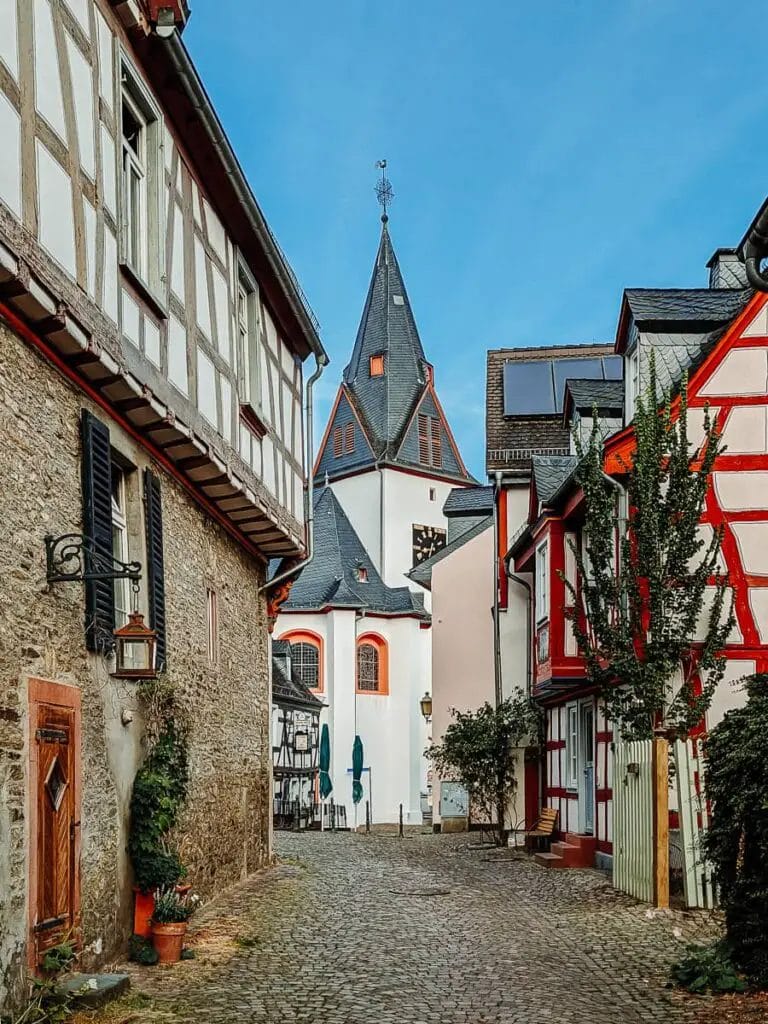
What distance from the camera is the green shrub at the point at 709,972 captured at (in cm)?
850

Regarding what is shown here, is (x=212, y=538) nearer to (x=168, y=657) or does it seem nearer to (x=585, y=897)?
(x=168, y=657)

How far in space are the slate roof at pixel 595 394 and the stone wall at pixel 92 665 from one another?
8.01 meters

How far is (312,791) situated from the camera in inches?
1709

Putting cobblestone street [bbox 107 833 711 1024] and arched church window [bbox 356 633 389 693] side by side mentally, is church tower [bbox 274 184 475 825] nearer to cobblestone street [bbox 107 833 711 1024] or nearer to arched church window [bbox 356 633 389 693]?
arched church window [bbox 356 633 389 693]

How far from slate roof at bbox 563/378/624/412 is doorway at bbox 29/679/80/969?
13.6 meters

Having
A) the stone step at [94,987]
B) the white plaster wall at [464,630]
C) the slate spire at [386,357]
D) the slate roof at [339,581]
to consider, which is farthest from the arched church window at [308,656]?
the stone step at [94,987]

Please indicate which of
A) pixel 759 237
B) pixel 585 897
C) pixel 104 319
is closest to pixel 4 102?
pixel 104 319

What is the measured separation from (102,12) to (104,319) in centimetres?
222

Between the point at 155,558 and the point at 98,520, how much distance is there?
6.20 feet

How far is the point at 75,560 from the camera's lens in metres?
8.74

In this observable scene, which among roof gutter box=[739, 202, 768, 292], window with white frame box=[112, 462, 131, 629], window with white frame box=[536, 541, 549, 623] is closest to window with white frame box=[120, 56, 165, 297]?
window with white frame box=[112, 462, 131, 629]

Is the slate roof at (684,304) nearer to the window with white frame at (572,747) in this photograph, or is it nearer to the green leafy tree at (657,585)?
the green leafy tree at (657,585)

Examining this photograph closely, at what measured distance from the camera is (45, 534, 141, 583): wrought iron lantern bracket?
826cm

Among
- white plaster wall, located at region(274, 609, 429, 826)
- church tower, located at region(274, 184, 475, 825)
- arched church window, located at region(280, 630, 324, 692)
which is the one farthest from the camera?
church tower, located at region(274, 184, 475, 825)
